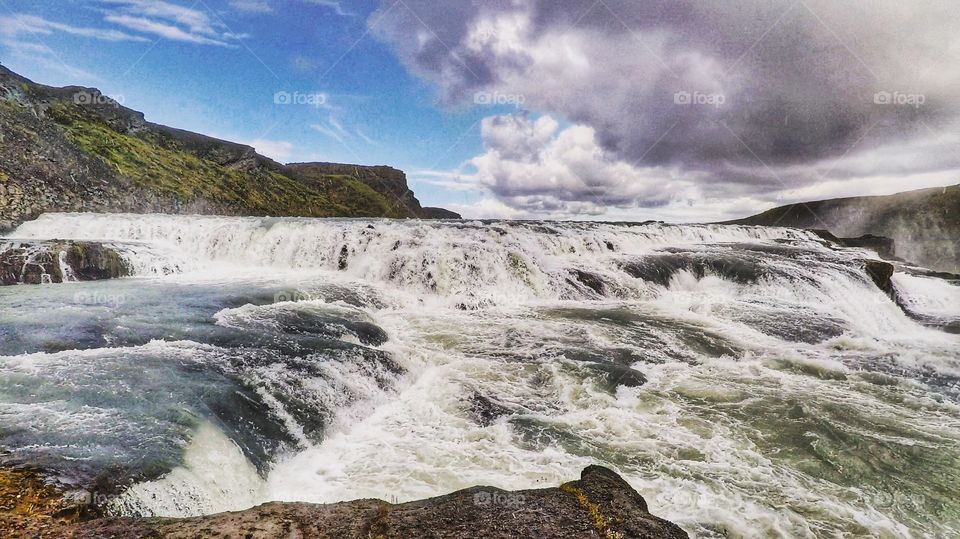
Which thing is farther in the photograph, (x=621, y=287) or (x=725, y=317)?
(x=621, y=287)

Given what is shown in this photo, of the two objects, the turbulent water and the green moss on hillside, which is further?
the green moss on hillside

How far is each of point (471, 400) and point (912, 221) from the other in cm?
7641

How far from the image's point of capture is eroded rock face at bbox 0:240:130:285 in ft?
43.8

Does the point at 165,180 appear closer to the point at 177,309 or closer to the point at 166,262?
the point at 166,262

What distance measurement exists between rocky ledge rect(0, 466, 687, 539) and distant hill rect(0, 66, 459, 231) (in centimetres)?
2833

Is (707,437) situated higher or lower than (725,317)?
lower

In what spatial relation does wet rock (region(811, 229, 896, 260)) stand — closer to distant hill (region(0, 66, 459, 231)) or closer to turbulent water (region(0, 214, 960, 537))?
turbulent water (region(0, 214, 960, 537))

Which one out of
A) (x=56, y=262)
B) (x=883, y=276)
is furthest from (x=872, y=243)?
(x=56, y=262)

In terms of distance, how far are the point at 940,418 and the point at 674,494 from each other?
661cm

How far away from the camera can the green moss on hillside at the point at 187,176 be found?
4459 centimetres

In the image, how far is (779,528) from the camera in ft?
14.6

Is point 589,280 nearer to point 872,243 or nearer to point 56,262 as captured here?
point 56,262

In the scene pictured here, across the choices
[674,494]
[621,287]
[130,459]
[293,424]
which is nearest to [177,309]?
[293,424]

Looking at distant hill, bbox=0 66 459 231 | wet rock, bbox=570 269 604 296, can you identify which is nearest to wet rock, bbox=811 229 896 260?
wet rock, bbox=570 269 604 296
